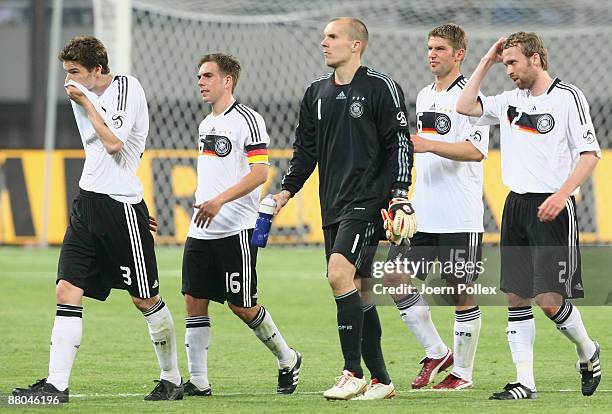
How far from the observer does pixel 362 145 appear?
762 centimetres

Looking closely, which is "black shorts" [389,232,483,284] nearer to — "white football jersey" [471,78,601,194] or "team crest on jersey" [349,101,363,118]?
"white football jersey" [471,78,601,194]

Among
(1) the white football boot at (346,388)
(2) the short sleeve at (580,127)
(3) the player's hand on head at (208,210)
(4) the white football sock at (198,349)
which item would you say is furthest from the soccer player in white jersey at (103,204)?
(2) the short sleeve at (580,127)

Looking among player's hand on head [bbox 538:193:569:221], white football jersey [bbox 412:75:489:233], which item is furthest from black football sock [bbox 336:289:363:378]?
white football jersey [bbox 412:75:489:233]

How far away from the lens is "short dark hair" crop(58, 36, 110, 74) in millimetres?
7531

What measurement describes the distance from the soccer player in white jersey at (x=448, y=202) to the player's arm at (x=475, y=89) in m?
0.50

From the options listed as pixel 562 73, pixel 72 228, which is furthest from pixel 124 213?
pixel 562 73

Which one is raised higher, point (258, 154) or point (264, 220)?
point (258, 154)

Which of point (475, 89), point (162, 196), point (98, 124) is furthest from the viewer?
point (162, 196)

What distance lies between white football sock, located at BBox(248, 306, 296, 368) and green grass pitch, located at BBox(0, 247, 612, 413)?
8.1 inches

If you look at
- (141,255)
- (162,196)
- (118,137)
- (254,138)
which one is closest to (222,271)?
(141,255)

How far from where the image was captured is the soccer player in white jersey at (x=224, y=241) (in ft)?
27.0

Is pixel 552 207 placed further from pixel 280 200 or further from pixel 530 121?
pixel 280 200

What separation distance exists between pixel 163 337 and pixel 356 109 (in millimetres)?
1775

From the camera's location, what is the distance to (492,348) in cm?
1058
